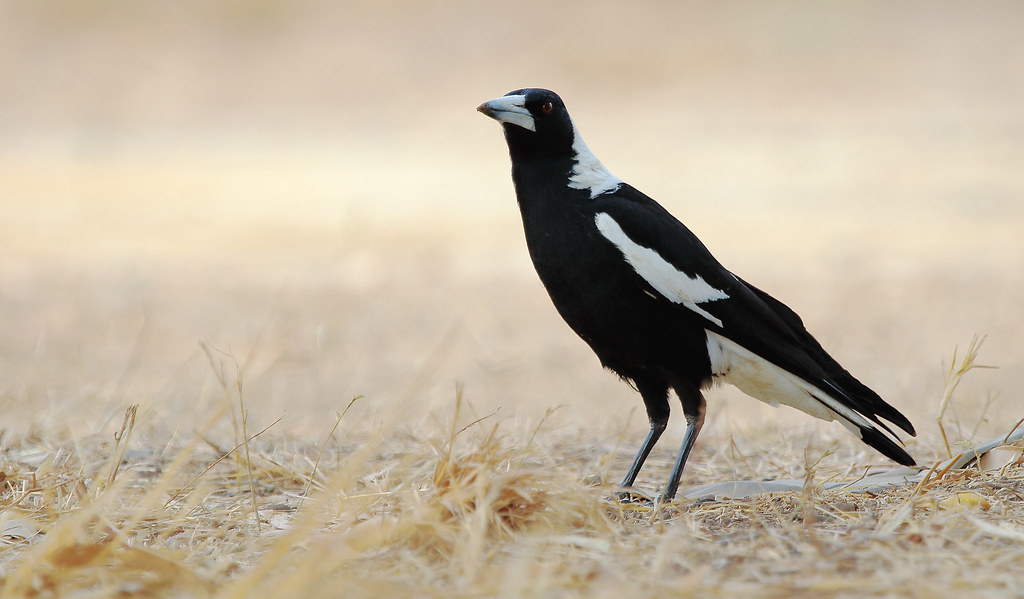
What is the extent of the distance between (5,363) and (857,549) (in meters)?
5.62

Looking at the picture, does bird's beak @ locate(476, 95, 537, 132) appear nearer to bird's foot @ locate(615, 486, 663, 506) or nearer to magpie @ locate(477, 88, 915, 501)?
magpie @ locate(477, 88, 915, 501)

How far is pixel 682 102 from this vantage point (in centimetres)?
1842

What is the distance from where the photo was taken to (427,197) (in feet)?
42.9

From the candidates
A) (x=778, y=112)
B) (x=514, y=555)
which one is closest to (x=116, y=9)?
(x=778, y=112)

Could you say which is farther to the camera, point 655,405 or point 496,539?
point 655,405

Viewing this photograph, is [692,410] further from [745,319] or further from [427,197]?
[427,197]

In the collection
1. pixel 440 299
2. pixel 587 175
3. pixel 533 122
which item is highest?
pixel 533 122

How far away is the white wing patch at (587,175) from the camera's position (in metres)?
3.39

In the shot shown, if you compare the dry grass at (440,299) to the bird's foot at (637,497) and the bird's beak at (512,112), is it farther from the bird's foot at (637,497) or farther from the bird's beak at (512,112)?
the bird's beak at (512,112)

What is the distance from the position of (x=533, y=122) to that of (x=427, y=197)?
31.7ft

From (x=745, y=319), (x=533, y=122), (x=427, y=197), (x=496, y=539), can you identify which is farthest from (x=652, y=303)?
(x=427, y=197)

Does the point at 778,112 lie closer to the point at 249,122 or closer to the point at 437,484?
the point at 249,122

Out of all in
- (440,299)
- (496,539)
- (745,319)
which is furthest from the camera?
(440,299)

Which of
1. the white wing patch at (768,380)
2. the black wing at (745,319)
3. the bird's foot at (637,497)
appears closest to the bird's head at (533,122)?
the black wing at (745,319)
